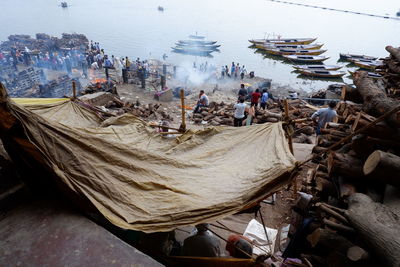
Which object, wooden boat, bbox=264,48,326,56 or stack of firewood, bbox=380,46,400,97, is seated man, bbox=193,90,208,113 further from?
wooden boat, bbox=264,48,326,56

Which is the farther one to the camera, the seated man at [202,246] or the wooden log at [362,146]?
the wooden log at [362,146]

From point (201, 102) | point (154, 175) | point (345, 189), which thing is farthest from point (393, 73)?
point (201, 102)

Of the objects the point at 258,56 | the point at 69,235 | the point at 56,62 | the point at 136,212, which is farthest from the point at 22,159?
the point at 258,56

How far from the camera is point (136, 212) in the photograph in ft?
10.3

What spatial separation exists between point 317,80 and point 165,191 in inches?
1193

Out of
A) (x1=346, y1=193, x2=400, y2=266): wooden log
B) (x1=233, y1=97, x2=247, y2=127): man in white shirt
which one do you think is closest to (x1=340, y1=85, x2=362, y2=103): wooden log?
(x1=346, y1=193, x2=400, y2=266): wooden log

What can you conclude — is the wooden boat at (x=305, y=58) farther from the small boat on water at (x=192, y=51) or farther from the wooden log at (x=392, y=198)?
the wooden log at (x=392, y=198)

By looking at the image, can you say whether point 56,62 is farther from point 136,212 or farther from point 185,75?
point 136,212

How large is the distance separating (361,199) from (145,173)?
3.08 m

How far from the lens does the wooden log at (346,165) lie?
13.5ft

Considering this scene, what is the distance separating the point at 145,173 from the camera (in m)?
3.63

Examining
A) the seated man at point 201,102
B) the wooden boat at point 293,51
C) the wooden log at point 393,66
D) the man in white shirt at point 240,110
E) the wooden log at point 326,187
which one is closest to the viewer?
the wooden log at point 326,187

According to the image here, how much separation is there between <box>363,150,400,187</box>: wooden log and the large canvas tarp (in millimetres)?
1081

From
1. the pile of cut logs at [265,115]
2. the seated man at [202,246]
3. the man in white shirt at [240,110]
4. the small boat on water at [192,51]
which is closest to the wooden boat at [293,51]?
the small boat on water at [192,51]
